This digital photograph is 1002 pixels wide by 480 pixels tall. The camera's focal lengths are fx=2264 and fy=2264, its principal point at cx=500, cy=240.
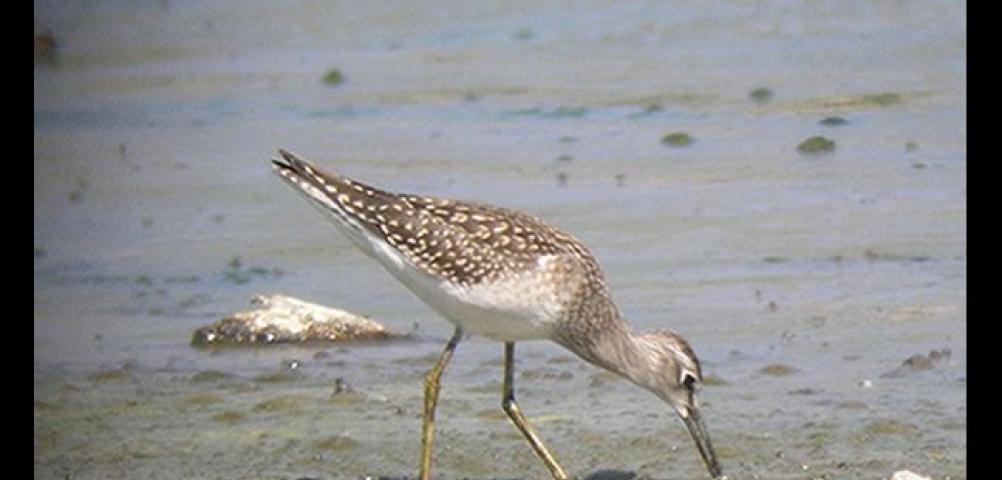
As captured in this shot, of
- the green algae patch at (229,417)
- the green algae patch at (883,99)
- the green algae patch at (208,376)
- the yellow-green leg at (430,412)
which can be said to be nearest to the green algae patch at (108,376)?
the green algae patch at (208,376)

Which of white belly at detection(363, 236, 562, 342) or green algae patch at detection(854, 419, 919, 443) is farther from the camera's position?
green algae patch at detection(854, 419, 919, 443)

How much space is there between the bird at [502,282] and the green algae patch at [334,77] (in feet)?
22.5

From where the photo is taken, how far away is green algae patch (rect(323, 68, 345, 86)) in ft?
48.8

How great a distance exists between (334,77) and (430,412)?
7.23 m

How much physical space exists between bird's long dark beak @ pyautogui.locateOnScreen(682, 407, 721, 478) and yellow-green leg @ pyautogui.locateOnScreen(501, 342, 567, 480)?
49cm

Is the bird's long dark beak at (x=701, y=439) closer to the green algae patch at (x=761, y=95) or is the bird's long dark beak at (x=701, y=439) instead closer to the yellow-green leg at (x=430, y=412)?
the yellow-green leg at (x=430, y=412)

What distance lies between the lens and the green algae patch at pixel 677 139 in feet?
42.0

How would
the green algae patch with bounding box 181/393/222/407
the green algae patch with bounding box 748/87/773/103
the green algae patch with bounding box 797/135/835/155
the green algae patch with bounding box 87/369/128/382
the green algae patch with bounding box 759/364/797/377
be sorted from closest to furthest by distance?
1. the green algae patch with bounding box 181/393/222/407
2. the green algae patch with bounding box 759/364/797/377
3. the green algae patch with bounding box 87/369/128/382
4. the green algae patch with bounding box 797/135/835/155
5. the green algae patch with bounding box 748/87/773/103

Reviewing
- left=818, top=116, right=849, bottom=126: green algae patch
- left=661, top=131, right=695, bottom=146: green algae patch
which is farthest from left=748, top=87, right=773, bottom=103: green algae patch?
left=661, top=131, right=695, bottom=146: green algae patch

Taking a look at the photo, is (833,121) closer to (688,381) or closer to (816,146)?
(816,146)

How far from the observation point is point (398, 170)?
12.4m

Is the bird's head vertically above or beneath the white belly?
beneath

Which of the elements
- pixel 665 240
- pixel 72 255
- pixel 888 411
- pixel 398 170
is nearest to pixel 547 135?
pixel 398 170

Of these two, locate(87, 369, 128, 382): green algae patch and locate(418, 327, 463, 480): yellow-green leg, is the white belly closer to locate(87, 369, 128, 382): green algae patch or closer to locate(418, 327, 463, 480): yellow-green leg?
locate(418, 327, 463, 480): yellow-green leg
